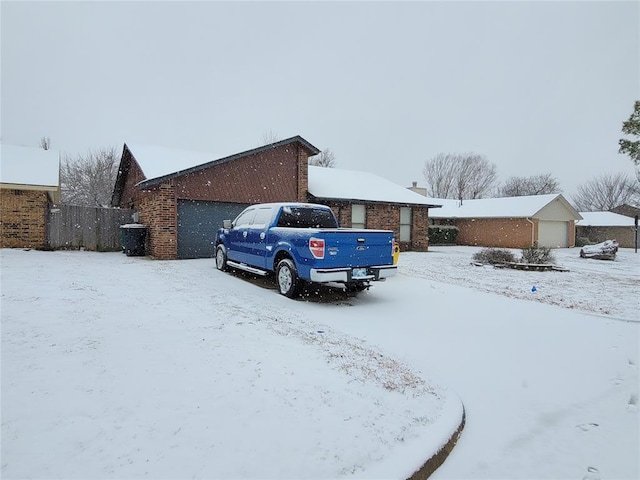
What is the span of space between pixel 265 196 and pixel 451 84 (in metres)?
22.0

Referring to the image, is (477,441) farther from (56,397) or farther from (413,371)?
(56,397)

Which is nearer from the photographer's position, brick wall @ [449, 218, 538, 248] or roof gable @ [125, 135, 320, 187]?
roof gable @ [125, 135, 320, 187]

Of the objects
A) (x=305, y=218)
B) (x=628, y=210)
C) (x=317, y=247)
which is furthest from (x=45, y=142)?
(x=628, y=210)

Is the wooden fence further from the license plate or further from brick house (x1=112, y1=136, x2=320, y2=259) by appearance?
the license plate

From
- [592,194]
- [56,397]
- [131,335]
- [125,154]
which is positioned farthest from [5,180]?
[592,194]

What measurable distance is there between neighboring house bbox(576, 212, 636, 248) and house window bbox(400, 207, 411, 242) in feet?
77.5

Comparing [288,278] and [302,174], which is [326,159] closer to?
[302,174]

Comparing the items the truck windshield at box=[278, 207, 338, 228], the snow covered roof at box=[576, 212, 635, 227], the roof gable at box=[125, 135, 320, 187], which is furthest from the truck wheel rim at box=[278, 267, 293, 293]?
the snow covered roof at box=[576, 212, 635, 227]

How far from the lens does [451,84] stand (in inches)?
1153

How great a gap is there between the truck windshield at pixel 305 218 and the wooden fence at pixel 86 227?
10952mm

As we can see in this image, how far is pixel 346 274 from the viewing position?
22.0 ft

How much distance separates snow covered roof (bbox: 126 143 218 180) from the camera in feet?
46.2

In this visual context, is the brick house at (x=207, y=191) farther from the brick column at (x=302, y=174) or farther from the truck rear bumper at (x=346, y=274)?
the truck rear bumper at (x=346, y=274)

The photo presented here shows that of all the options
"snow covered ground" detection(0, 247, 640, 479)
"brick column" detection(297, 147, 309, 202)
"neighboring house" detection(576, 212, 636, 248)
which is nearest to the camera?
"snow covered ground" detection(0, 247, 640, 479)
